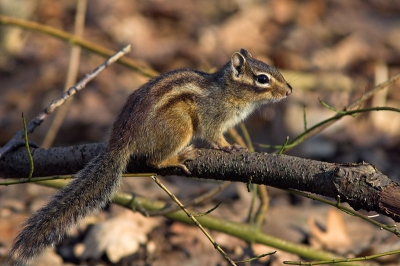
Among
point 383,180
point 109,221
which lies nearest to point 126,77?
point 109,221

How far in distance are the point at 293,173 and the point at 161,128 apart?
1.02 m

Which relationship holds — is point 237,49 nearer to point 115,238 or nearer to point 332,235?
point 332,235

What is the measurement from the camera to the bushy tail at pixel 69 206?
3.31 m

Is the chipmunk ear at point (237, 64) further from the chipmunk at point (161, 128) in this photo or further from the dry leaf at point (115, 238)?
the dry leaf at point (115, 238)

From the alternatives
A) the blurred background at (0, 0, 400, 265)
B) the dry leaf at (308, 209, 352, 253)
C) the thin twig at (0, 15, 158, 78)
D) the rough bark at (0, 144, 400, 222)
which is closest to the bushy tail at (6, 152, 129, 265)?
the rough bark at (0, 144, 400, 222)

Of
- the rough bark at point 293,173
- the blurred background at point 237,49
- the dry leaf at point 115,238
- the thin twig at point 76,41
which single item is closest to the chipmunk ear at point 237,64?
the thin twig at point 76,41

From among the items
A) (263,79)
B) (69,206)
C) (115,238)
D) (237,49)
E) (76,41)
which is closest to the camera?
(69,206)

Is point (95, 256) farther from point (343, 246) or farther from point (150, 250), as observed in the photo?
point (343, 246)

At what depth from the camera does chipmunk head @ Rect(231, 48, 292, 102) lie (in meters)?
4.52

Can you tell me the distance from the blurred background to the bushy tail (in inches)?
128

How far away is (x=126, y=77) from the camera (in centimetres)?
926

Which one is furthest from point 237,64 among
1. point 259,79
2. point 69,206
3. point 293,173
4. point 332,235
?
point 332,235

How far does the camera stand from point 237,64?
4.58 m

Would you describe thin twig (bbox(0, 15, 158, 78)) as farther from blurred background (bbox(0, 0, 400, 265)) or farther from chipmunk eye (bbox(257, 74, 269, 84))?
blurred background (bbox(0, 0, 400, 265))
